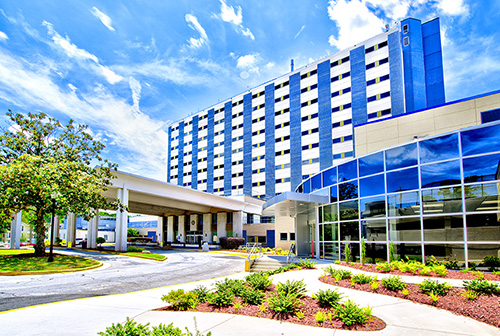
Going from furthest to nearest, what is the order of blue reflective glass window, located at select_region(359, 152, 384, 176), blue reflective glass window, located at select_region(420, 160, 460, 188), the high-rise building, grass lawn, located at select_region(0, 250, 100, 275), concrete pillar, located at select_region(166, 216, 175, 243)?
concrete pillar, located at select_region(166, 216, 175, 243), the high-rise building, grass lawn, located at select_region(0, 250, 100, 275), blue reflective glass window, located at select_region(359, 152, 384, 176), blue reflective glass window, located at select_region(420, 160, 460, 188)

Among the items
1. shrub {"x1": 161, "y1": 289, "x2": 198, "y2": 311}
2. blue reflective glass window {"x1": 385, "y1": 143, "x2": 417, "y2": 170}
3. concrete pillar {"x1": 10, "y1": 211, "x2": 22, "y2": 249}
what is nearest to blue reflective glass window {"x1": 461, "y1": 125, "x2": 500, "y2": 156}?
blue reflective glass window {"x1": 385, "y1": 143, "x2": 417, "y2": 170}

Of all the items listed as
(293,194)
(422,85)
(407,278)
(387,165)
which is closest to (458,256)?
(407,278)

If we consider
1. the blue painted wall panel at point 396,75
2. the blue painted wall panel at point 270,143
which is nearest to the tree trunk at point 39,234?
the blue painted wall panel at point 270,143

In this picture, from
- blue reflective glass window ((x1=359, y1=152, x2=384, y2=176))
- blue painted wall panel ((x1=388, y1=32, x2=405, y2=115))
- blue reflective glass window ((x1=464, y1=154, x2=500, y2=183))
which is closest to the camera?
blue reflective glass window ((x1=464, y1=154, x2=500, y2=183))

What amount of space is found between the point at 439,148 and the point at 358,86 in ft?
129

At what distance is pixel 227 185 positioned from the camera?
70.3m

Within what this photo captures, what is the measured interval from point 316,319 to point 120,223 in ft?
105

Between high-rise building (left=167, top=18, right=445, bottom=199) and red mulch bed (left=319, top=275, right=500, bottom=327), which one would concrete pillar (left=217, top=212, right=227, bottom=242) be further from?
red mulch bed (left=319, top=275, right=500, bottom=327)

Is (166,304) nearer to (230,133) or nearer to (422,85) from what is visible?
(422,85)

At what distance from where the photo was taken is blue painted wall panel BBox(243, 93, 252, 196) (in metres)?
66.4

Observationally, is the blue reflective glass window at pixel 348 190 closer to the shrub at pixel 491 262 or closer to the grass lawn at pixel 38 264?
the shrub at pixel 491 262

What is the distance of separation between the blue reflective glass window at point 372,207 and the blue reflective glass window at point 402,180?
82 centimetres

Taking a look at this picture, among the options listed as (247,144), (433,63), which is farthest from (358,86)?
(247,144)

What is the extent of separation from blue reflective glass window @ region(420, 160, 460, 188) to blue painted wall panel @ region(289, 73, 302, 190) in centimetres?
4087
